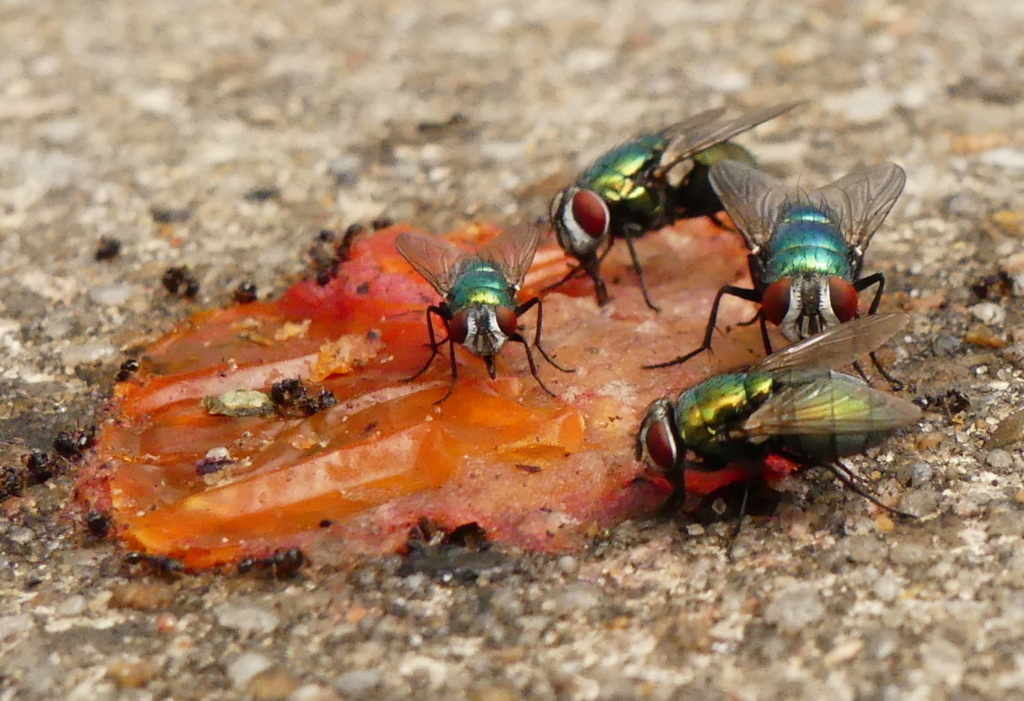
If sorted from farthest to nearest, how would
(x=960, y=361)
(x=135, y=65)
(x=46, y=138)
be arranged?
1. (x=135, y=65)
2. (x=46, y=138)
3. (x=960, y=361)

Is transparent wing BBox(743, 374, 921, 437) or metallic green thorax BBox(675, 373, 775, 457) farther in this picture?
metallic green thorax BBox(675, 373, 775, 457)

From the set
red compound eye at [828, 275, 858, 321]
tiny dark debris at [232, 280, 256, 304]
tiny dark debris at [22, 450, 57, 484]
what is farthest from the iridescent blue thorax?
tiny dark debris at [22, 450, 57, 484]

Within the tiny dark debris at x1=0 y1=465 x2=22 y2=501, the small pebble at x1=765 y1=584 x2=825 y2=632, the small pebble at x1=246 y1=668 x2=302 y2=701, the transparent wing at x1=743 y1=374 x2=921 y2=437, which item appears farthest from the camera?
the tiny dark debris at x1=0 y1=465 x2=22 y2=501

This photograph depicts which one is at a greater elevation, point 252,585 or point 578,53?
point 578,53

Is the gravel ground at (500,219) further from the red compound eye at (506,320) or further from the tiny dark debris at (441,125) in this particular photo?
the red compound eye at (506,320)

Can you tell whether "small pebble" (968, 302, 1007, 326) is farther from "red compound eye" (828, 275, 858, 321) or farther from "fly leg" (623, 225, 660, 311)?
"fly leg" (623, 225, 660, 311)

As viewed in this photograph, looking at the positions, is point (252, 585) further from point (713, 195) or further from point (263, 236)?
point (713, 195)

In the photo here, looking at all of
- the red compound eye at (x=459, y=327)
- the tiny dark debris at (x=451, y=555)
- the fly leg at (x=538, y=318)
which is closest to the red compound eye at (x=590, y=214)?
the fly leg at (x=538, y=318)

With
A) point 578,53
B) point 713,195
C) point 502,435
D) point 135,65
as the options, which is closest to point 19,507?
point 502,435
